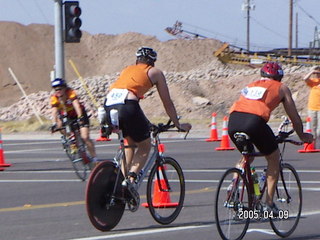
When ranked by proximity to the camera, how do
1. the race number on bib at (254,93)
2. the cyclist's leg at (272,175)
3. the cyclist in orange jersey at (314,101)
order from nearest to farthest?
the race number on bib at (254,93) → the cyclist's leg at (272,175) → the cyclist in orange jersey at (314,101)

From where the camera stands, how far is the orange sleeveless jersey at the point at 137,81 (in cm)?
956

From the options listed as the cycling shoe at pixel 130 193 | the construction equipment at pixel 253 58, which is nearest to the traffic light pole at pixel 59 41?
the cycling shoe at pixel 130 193

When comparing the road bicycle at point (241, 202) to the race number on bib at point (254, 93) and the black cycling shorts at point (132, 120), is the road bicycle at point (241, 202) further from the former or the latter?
the black cycling shorts at point (132, 120)

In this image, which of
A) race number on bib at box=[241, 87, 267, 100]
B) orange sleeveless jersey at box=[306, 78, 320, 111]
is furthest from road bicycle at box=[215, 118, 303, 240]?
orange sleeveless jersey at box=[306, 78, 320, 111]

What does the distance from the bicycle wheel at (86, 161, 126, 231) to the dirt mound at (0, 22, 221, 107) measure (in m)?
76.7

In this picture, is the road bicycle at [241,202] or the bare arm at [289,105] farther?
the bare arm at [289,105]

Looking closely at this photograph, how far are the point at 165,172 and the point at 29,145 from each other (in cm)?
1623

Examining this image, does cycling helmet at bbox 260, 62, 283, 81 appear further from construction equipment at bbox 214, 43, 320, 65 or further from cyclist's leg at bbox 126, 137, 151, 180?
construction equipment at bbox 214, 43, 320, 65

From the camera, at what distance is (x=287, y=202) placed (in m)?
9.42

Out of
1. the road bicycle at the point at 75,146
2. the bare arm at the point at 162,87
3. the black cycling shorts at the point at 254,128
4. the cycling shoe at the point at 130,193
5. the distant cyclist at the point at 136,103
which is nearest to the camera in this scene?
the black cycling shorts at the point at 254,128

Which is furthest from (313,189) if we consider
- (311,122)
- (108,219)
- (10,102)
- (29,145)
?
(10,102)

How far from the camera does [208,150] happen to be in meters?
21.8

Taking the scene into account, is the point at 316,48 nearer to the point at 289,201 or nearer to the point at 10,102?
the point at 10,102

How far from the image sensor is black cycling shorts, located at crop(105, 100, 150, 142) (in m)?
9.41
